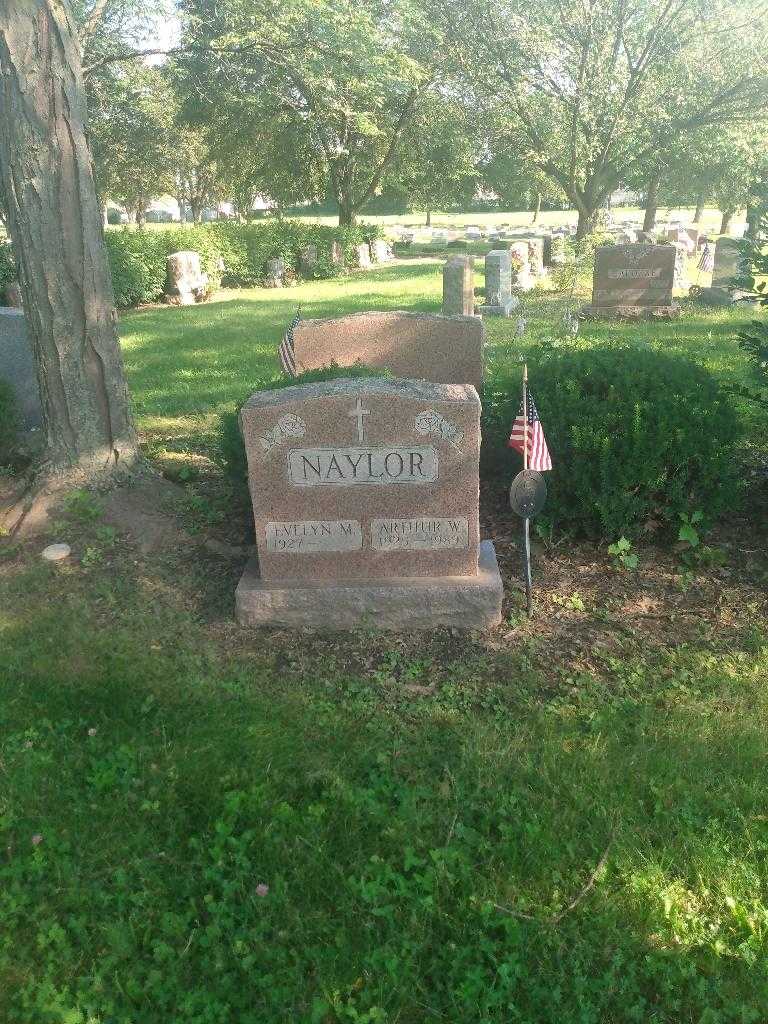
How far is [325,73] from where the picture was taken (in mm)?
15453

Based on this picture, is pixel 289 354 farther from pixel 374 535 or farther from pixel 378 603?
pixel 378 603

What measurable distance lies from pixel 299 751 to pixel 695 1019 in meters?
1.60

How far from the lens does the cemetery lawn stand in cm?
231

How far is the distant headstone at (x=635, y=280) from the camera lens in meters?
13.2

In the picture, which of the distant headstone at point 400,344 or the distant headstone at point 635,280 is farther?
the distant headstone at point 635,280

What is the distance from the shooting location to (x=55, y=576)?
454 cm

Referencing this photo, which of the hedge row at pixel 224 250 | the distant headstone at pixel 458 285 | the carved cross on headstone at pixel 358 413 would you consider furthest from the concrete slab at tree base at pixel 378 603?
the hedge row at pixel 224 250

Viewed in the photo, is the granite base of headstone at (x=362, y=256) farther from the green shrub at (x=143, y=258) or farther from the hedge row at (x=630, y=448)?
the hedge row at (x=630, y=448)

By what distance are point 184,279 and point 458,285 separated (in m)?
7.39

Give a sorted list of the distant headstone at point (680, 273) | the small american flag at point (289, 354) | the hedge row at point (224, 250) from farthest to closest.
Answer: the distant headstone at point (680, 273) < the hedge row at point (224, 250) < the small american flag at point (289, 354)

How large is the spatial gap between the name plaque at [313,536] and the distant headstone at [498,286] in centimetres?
1083

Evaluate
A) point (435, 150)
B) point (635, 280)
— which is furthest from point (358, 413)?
point (435, 150)

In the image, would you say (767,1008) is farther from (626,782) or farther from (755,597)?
(755,597)

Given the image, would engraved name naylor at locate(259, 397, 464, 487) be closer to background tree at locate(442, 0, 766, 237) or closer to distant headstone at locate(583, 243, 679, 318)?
distant headstone at locate(583, 243, 679, 318)
